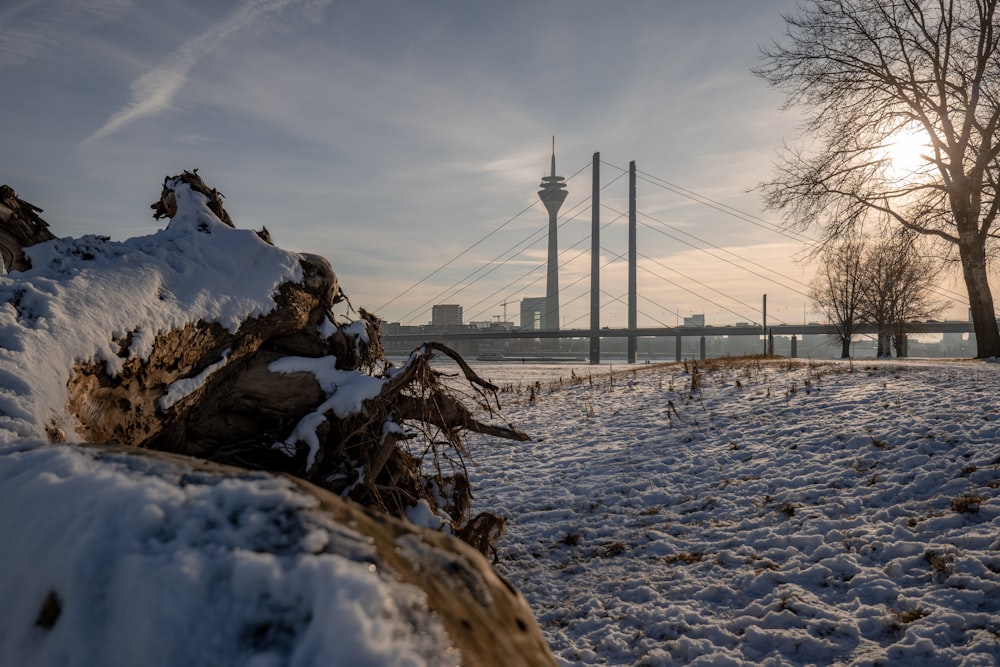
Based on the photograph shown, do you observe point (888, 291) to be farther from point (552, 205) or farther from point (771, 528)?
point (552, 205)

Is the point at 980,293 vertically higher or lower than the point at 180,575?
higher

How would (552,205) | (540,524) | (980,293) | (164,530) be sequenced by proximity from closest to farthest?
(164,530)
(540,524)
(980,293)
(552,205)

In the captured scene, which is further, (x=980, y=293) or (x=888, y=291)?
(x=888, y=291)

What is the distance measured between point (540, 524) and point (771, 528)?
1.88 m

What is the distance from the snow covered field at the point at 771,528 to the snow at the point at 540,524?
22 mm

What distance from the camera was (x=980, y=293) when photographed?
13.2 m

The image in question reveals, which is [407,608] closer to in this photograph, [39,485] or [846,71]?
[39,485]

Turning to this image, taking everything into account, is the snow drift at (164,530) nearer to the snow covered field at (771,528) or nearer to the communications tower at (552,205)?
the snow covered field at (771,528)

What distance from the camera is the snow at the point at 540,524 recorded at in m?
1.09

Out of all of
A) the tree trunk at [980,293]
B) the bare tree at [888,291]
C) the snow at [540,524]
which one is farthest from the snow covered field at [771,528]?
the bare tree at [888,291]

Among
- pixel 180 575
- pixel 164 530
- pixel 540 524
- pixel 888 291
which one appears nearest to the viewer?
pixel 180 575

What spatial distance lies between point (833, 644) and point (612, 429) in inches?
211

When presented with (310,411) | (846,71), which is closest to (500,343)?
(846,71)

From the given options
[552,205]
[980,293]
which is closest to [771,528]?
[980,293]
